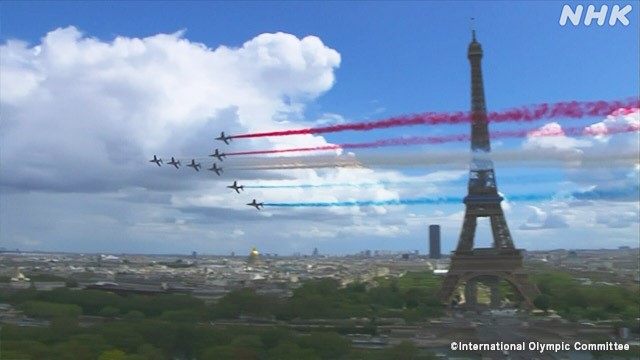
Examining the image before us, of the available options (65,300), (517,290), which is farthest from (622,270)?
(65,300)

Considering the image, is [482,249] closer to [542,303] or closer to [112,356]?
[542,303]

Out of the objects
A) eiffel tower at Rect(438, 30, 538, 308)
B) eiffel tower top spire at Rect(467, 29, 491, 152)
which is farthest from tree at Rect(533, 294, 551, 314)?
eiffel tower top spire at Rect(467, 29, 491, 152)

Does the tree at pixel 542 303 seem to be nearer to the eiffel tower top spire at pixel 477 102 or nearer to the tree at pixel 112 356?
the eiffel tower top spire at pixel 477 102

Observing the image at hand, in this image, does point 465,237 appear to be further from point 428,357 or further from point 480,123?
point 428,357

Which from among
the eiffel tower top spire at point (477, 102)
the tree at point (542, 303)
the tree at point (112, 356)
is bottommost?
the tree at point (112, 356)

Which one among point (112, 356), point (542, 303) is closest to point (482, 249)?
point (542, 303)

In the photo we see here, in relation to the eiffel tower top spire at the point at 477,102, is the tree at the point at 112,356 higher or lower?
lower

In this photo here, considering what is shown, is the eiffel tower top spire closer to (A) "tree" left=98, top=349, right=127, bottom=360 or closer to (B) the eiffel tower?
(B) the eiffel tower

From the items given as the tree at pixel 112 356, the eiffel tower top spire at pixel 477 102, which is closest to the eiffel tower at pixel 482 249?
the eiffel tower top spire at pixel 477 102
